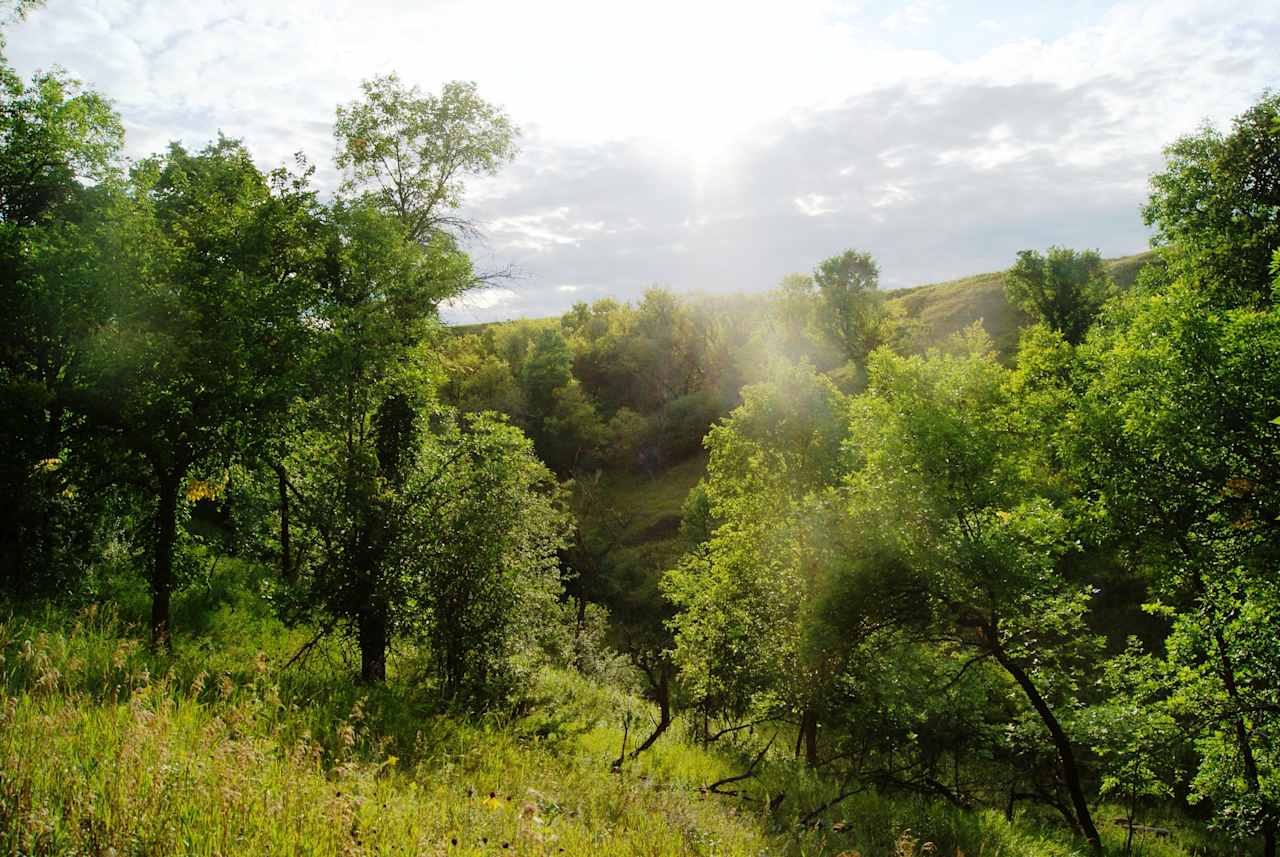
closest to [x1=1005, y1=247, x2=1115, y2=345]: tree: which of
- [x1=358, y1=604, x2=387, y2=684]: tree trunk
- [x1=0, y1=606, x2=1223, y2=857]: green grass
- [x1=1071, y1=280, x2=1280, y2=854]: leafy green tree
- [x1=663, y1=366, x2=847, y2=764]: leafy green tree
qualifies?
[x1=663, y1=366, x2=847, y2=764]: leafy green tree

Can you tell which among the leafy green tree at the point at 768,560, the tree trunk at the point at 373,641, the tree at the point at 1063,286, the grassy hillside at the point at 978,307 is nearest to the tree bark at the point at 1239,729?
the leafy green tree at the point at 768,560

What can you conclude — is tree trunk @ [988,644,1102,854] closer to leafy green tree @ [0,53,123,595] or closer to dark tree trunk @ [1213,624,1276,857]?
dark tree trunk @ [1213,624,1276,857]

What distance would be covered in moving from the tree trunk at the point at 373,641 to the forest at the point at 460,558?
0.21 metres

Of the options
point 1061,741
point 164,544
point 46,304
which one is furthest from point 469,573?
point 1061,741

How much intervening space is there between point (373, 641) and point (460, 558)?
2604 mm

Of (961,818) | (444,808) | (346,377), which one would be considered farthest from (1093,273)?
(444,808)

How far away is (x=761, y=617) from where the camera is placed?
2091 cm

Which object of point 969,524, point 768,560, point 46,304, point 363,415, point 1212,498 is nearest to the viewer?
point 46,304

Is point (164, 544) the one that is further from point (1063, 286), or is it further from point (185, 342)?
point (1063, 286)

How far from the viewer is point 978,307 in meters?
98.2

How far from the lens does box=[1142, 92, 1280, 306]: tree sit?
20734mm

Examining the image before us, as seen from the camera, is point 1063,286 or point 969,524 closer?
point 969,524

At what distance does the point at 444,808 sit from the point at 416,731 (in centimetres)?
368

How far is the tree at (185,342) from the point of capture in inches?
444
